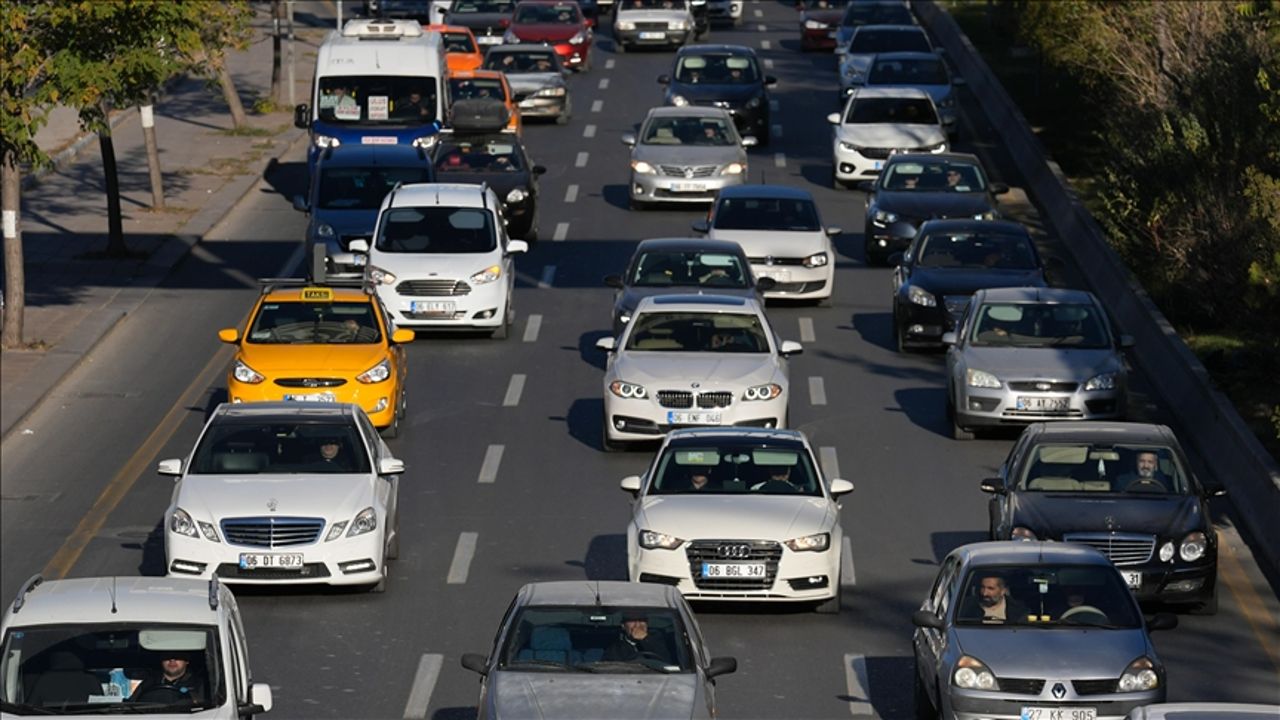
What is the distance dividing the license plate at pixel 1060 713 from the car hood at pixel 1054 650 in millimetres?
190

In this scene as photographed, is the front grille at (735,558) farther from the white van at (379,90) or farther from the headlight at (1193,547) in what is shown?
the white van at (379,90)

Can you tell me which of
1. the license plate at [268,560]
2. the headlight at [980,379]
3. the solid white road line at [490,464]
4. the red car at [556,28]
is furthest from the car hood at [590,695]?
the red car at [556,28]

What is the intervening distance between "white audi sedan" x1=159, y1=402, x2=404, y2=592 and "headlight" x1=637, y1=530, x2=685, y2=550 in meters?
2.33

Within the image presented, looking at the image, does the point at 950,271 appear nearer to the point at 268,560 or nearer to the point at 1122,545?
the point at 1122,545

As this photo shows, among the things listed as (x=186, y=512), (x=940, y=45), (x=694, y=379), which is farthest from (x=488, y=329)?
(x=940, y=45)

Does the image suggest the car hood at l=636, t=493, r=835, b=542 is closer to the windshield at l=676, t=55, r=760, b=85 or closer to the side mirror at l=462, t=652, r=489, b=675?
the side mirror at l=462, t=652, r=489, b=675

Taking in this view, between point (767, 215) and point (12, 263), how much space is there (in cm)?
986

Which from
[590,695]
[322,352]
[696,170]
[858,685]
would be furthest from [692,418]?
[696,170]

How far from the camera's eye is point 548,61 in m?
49.3

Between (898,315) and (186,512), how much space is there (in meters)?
12.5

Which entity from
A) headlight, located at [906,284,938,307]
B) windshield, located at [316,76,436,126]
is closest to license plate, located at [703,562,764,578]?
headlight, located at [906,284,938,307]

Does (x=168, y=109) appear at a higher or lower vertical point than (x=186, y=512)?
lower

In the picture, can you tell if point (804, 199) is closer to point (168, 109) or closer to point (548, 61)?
point (548, 61)

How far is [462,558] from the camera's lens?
21969 mm
